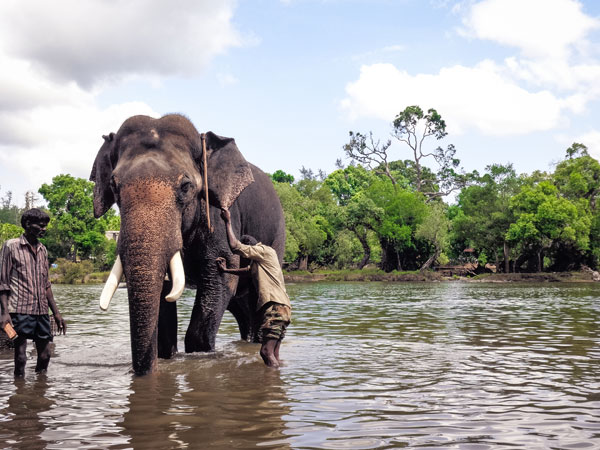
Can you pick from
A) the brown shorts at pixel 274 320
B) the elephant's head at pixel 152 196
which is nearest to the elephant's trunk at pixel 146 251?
the elephant's head at pixel 152 196

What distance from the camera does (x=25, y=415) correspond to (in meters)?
5.38

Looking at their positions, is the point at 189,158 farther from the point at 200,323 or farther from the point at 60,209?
the point at 60,209

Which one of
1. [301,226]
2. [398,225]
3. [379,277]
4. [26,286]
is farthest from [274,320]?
[398,225]

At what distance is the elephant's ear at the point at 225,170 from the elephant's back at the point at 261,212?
3.20 ft

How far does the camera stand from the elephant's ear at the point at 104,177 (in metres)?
7.66

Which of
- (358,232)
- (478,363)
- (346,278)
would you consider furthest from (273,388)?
(358,232)

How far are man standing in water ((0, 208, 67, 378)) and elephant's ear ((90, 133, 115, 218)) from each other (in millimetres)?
796

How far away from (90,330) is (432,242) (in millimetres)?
50131

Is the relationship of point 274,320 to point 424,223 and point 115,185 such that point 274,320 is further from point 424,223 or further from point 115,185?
point 424,223

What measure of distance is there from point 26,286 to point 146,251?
150 centimetres

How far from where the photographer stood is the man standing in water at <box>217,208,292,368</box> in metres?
7.63

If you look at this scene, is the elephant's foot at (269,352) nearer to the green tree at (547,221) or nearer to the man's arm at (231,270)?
the man's arm at (231,270)

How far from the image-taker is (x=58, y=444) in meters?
4.54

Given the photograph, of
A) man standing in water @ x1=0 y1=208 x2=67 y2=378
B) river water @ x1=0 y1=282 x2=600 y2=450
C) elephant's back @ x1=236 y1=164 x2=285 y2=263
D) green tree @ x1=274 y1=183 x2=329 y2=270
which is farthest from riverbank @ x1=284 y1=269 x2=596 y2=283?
man standing in water @ x1=0 y1=208 x2=67 y2=378
